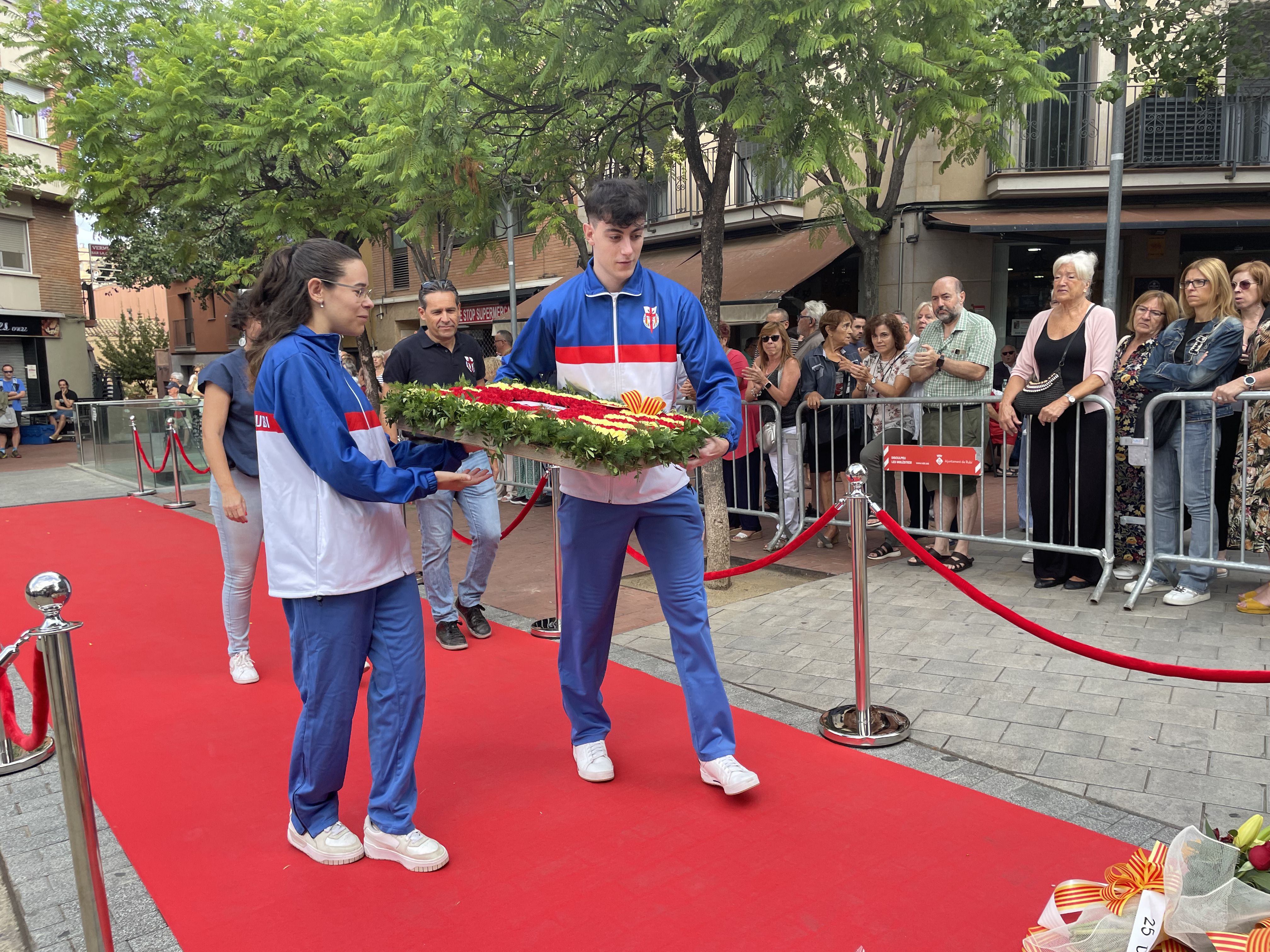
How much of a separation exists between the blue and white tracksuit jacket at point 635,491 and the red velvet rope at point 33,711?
1721 millimetres

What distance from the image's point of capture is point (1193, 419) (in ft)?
19.3

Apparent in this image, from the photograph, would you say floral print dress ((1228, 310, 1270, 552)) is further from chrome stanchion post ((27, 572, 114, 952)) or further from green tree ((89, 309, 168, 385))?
green tree ((89, 309, 168, 385))

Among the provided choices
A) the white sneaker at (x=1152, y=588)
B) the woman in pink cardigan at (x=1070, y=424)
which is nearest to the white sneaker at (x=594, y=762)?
the woman in pink cardigan at (x=1070, y=424)

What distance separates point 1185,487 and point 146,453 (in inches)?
525

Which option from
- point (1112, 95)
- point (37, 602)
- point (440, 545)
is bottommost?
point (440, 545)

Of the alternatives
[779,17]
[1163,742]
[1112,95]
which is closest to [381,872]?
[1163,742]

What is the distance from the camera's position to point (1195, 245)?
17109 millimetres

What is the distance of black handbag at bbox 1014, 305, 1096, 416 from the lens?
6191 mm

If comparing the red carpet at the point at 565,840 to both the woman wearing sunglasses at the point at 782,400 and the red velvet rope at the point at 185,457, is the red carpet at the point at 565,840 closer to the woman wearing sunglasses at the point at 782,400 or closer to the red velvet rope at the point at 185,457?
the woman wearing sunglasses at the point at 782,400

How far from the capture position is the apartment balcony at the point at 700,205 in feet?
56.9

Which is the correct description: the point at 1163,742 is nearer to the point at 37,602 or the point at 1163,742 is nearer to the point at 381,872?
the point at 381,872

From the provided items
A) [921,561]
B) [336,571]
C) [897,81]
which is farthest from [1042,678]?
[897,81]

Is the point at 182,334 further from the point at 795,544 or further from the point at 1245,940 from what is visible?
the point at 1245,940

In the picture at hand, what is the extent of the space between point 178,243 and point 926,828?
1393 cm
